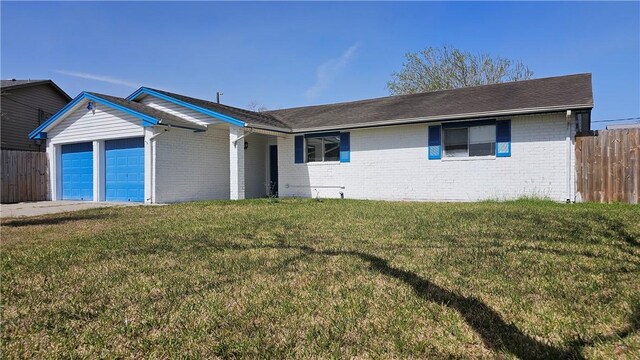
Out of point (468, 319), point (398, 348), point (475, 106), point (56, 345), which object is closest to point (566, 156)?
point (475, 106)

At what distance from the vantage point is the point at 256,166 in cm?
1812

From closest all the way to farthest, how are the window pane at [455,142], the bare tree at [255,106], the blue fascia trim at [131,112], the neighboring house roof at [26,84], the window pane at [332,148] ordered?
1. the window pane at [455,142]
2. the blue fascia trim at [131,112]
3. the window pane at [332,148]
4. the neighboring house roof at [26,84]
5. the bare tree at [255,106]

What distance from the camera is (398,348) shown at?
8.36 ft

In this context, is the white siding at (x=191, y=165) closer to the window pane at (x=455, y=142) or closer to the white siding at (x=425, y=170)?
the white siding at (x=425, y=170)

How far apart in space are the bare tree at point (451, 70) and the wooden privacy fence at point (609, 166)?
2004 cm

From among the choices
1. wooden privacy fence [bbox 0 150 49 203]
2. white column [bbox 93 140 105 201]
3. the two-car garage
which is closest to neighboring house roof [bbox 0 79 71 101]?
wooden privacy fence [bbox 0 150 49 203]

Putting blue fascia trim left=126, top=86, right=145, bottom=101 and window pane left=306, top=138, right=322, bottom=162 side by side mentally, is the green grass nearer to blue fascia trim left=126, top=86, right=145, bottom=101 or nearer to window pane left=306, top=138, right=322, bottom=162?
window pane left=306, top=138, right=322, bottom=162

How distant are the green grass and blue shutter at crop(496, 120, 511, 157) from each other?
219 inches

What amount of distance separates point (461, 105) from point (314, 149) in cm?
581

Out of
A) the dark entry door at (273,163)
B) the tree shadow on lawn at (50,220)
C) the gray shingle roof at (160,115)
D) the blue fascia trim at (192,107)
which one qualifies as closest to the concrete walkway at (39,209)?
the tree shadow on lawn at (50,220)

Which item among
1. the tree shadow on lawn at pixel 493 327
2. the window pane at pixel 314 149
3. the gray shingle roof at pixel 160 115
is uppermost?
the gray shingle roof at pixel 160 115

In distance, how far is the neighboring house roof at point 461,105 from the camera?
11766 millimetres

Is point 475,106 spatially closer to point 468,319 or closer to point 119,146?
point 468,319

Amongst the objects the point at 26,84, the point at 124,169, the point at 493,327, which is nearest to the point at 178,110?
the point at 124,169
